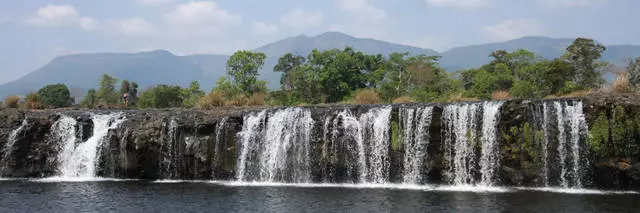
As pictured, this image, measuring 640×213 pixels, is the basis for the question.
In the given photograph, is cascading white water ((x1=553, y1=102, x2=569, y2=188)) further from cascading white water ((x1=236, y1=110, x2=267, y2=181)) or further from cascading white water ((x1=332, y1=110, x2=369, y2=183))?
cascading white water ((x1=236, y1=110, x2=267, y2=181))

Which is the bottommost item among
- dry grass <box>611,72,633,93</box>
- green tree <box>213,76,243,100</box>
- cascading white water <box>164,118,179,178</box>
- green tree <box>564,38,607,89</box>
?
cascading white water <box>164,118,179,178</box>

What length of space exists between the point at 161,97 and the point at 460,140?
38164 mm

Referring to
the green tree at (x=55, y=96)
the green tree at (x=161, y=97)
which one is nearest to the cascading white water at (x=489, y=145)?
the green tree at (x=161, y=97)

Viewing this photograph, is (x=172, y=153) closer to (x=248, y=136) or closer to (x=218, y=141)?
(x=218, y=141)

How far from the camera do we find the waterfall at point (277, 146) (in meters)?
24.2

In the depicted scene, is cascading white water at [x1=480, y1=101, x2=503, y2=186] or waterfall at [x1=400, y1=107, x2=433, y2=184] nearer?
cascading white water at [x1=480, y1=101, x2=503, y2=186]

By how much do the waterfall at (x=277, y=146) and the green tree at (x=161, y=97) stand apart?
27867 mm

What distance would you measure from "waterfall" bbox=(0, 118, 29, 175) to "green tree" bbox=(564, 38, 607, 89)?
36229mm

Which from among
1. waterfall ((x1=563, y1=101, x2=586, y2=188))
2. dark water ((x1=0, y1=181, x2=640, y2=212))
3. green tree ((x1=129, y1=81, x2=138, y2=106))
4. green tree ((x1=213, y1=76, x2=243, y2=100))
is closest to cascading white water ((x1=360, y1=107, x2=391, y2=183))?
dark water ((x1=0, y1=181, x2=640, y2=212))

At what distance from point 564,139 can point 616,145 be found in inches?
69.6

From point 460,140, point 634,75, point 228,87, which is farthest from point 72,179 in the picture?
point 634,75

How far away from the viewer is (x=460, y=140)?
868 inches

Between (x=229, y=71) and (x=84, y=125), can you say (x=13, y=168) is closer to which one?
(x=84, y=125)

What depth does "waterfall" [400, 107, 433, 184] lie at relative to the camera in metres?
22.5
